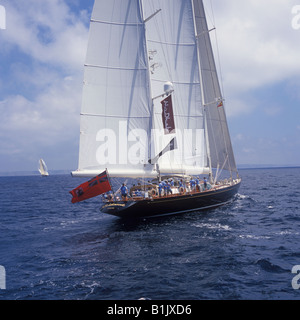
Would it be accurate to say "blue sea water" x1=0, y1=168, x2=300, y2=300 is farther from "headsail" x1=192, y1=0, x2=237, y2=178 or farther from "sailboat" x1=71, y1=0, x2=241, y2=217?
"headsail" x1=192, y1=0, x2=237, y2=178

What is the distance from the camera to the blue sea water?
11211 millimetres

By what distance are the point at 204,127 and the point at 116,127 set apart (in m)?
11.2

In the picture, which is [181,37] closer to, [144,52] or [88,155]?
[144,52]

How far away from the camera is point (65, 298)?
10852mm

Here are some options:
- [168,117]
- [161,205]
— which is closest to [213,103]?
[168,117]

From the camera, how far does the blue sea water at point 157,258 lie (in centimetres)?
1121

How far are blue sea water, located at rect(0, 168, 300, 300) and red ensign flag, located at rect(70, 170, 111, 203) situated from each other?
9.72ft

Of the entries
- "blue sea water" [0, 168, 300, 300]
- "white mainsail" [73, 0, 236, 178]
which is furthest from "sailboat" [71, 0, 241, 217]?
"blue sea water" [0, 168, 300, 300]

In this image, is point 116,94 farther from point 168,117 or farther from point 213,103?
point 213,103

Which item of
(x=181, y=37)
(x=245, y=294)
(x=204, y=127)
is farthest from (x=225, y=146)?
→ (x=245, y=294)

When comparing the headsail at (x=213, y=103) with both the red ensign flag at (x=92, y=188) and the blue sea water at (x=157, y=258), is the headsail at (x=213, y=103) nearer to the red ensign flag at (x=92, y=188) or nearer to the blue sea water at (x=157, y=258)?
the blue sea water at (x=157, y=258)

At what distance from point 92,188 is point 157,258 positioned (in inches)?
331

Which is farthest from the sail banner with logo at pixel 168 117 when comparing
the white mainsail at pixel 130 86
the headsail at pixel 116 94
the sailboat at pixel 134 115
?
the headsail at pixel 116 94

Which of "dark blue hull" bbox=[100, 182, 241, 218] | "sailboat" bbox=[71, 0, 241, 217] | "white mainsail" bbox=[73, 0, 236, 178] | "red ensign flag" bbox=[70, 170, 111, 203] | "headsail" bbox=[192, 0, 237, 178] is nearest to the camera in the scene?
"red ensign flag" bbox=[70, 170, 111, 203]
